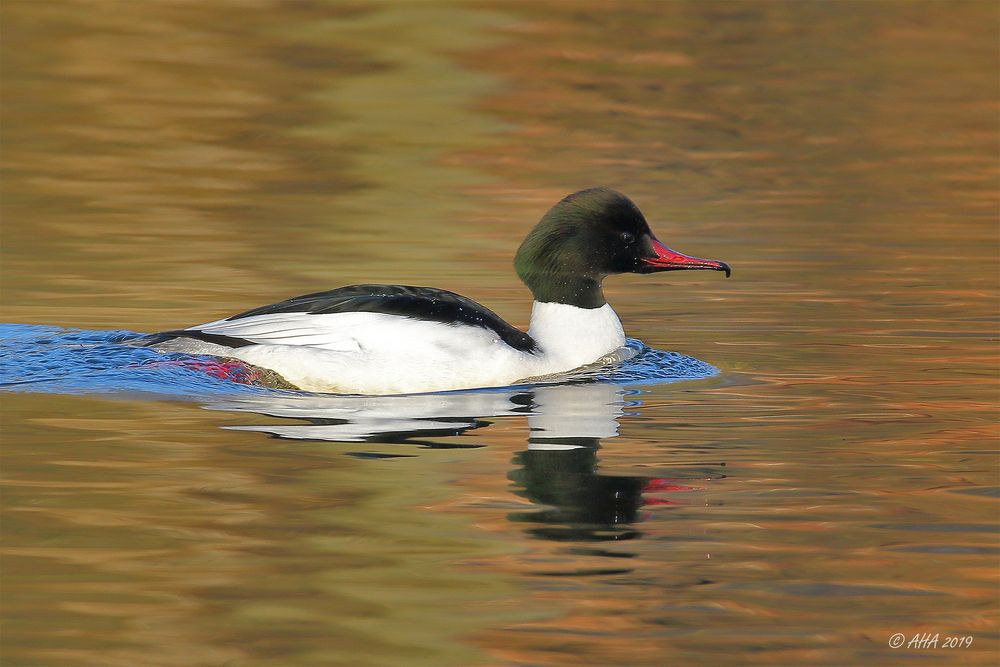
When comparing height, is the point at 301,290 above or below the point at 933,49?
below

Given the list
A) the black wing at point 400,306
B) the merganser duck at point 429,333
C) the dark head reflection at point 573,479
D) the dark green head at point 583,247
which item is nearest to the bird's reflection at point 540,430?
the dark head reflection at point 573,479

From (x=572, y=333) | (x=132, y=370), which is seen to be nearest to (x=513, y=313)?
(x=572, y=333)

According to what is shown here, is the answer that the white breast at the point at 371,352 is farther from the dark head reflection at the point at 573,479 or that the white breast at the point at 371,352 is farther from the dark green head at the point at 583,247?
the dark green head at the point at 583,247

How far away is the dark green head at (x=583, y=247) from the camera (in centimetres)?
902

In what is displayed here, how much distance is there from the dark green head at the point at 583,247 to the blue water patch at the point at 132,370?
522 millimetres

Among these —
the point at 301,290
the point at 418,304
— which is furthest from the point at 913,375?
the point at 301,290

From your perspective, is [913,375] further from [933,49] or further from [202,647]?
[933,49]

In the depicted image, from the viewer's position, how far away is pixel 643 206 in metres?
15.3

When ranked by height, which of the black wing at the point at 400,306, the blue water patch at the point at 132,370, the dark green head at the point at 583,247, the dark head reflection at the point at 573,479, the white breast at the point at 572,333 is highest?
the dark green head at the point at 583,247

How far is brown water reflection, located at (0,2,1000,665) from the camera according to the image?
5293 mm

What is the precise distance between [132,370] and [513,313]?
124 inches

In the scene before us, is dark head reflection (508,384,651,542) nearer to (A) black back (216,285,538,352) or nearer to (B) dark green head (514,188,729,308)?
(A) black back (216,285,538,352)

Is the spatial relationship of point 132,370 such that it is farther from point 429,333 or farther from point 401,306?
point 429,333

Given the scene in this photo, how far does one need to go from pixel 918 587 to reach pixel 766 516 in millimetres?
872
